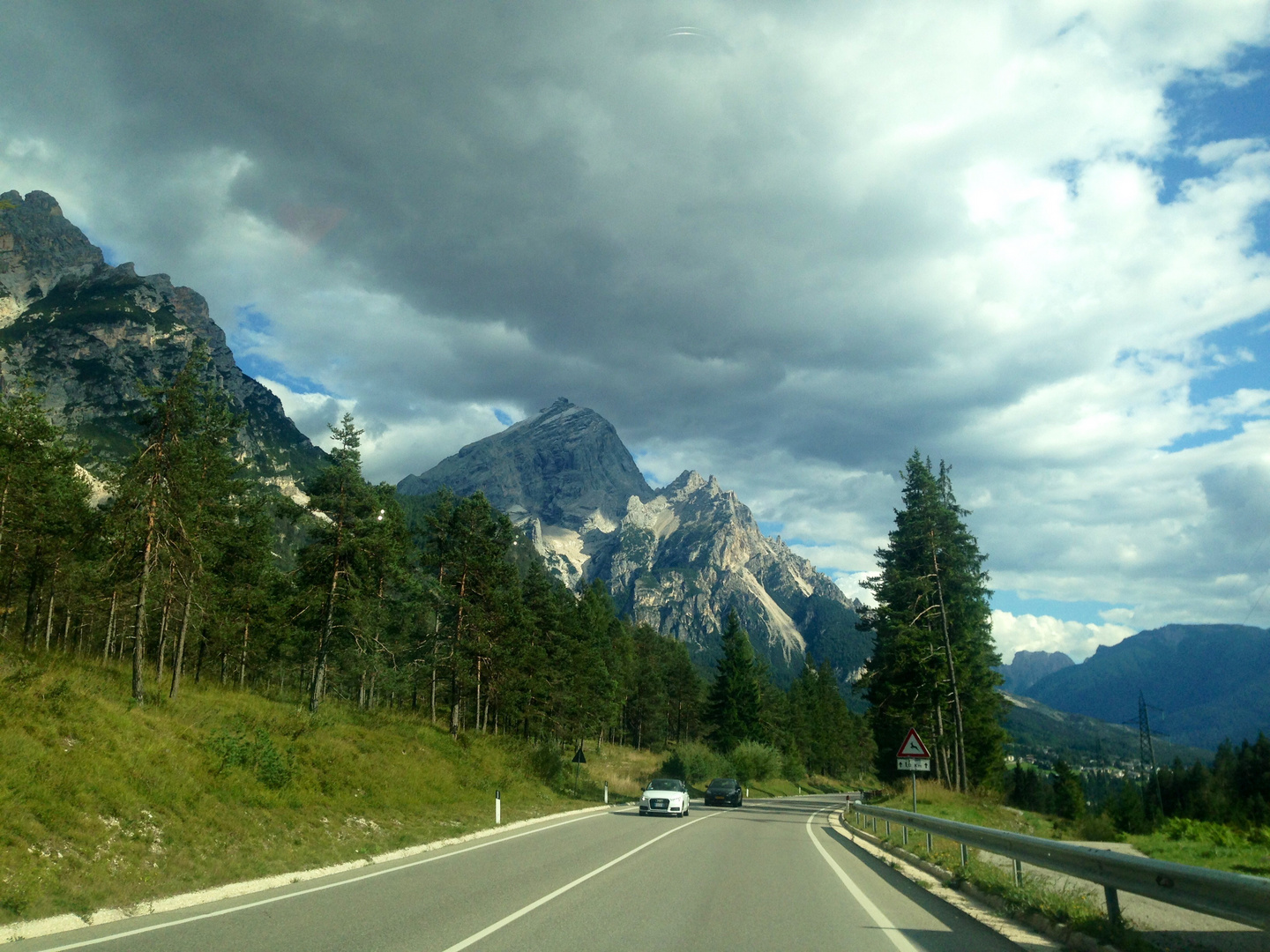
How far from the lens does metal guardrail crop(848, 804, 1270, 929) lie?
539 centimetres

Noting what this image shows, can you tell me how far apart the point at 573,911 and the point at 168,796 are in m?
9.26

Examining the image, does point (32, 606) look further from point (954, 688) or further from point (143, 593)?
point (954, 688)

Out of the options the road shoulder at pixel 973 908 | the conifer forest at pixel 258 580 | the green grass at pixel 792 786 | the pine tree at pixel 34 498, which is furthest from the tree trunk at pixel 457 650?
the green grass at pixel 792 786

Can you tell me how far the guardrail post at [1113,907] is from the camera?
7133 mm

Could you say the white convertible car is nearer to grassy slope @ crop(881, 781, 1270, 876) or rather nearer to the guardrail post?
grassy slope @ crop(881, 781, 1270, 876)

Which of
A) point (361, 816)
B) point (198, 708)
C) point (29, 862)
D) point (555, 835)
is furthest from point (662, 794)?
point (29, 862)

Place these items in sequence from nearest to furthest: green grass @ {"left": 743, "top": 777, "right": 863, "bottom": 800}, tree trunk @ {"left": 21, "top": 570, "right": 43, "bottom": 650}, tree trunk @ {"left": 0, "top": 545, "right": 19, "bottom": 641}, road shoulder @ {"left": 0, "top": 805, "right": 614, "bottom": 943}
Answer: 1. road shoulder @ {"left": 0, "top": 805, "right": 614, "bottom": 943}
2. tree trunk @ {"left": 0, "top": 545, "right": 19, "bottom": 641}
3. tree trunk @ {"left": 21, "top": 570, "right": 43, "bottom": 650}
4. green grass @ {"left": 743, "top": 777, "right": 863, "bottom": 800}

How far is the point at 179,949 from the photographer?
24.0 ft

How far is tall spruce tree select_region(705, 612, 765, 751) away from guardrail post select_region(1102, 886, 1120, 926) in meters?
69.0

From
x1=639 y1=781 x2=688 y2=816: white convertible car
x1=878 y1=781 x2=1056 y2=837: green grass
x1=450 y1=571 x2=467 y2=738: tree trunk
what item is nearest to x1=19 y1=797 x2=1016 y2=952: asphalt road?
x1=878 y1=781 x2=1056 y2=837: green grass

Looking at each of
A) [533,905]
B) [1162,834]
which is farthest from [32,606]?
[1162,834]

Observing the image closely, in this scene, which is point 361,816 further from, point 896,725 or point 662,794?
point 896,725

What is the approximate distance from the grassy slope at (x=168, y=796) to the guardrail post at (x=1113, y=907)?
36.8 feet

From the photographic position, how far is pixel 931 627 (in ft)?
122
